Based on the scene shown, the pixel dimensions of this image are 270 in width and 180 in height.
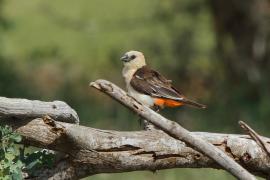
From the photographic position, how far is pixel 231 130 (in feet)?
28.9

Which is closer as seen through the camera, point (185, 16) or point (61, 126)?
point (61, 126)

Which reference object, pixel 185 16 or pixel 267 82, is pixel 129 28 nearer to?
pixel 185 16

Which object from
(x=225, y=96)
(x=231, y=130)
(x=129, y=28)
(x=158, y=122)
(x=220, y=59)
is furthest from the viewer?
(x=129, y=28)

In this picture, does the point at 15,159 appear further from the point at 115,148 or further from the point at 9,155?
the point at 115,148

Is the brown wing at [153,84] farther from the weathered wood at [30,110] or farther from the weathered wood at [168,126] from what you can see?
the weathered wood at [168,126]

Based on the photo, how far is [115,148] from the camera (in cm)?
391

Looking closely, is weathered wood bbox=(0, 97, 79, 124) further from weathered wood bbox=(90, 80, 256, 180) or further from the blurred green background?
the blurred green background

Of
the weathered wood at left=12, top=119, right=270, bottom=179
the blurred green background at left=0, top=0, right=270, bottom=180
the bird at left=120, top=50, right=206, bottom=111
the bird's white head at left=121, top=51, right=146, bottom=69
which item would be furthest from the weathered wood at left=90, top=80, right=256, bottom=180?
the blurred green background at left=0, top=0, right=270, bottom=180

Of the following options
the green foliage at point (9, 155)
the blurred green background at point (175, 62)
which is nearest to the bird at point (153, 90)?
A: the green foliage at point (9, 155)

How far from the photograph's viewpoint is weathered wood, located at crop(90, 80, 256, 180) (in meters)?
3.31

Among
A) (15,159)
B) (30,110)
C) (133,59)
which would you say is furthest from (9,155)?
(133,59)

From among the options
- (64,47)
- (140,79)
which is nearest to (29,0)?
(64,47)

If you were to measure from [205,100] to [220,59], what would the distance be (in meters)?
0.95

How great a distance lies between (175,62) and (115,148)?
8.37m
